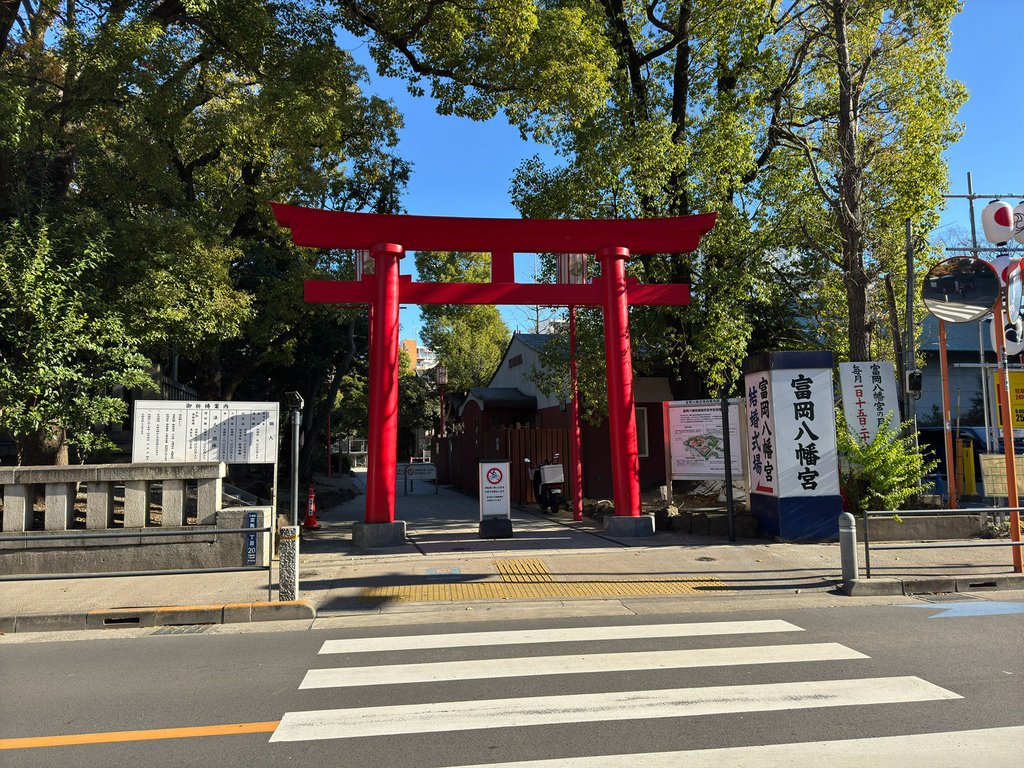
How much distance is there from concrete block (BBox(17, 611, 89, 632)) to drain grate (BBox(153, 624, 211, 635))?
1.00 metres

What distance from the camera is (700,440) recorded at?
14.2m

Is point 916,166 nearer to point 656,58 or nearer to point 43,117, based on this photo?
point 656,58

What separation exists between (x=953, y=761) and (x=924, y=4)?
16228 millimetres

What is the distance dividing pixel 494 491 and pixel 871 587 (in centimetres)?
674

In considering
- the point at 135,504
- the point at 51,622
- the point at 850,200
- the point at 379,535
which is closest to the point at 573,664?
the point at 51,622

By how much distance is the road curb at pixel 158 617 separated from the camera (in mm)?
7844

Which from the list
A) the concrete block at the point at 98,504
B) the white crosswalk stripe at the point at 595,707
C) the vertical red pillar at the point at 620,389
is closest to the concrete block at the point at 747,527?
the vertical red pillar at the point at 620,389

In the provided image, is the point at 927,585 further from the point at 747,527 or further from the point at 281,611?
the point at 281,611

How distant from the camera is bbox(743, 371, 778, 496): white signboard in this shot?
40.6 ft

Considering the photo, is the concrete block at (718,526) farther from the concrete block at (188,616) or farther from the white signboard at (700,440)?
the concrete block at (188,616)

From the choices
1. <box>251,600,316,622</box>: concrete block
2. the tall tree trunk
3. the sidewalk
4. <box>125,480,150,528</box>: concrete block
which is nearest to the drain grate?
the sidewalk

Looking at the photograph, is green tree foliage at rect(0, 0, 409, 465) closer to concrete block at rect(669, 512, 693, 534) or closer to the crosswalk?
the crosswalk

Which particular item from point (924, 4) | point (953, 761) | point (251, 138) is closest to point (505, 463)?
point (251, 138)

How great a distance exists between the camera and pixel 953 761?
3.99 meters
